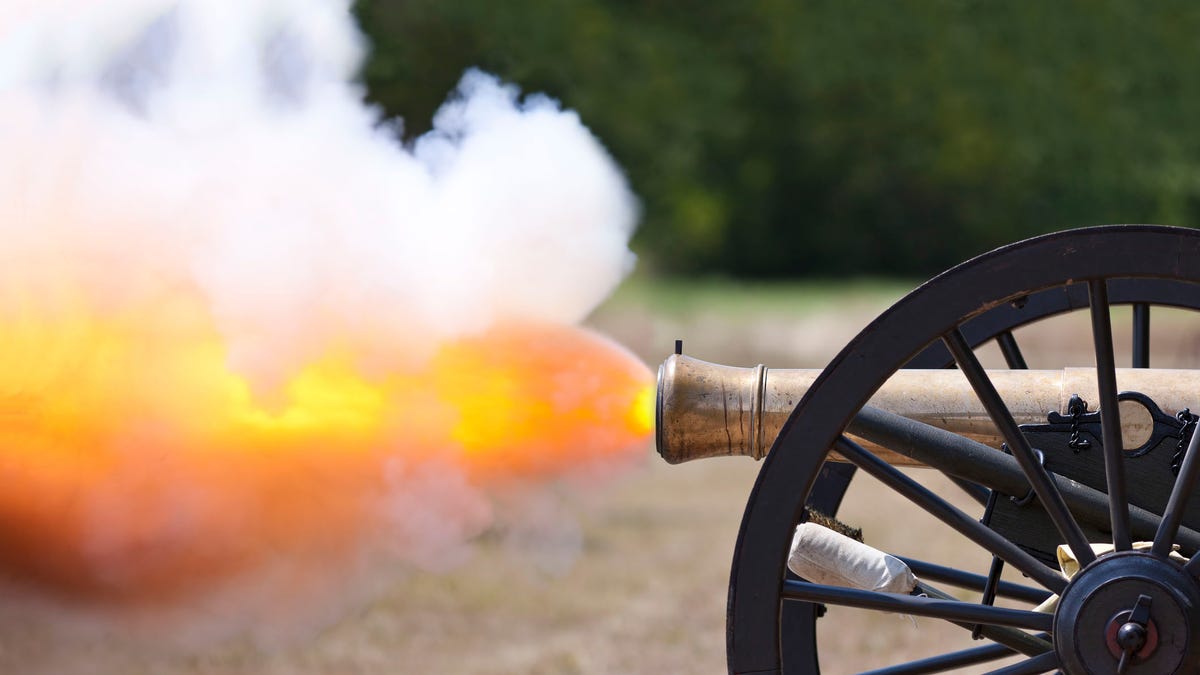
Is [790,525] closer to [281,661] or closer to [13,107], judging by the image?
[13,107]

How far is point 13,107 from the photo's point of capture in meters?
4.59

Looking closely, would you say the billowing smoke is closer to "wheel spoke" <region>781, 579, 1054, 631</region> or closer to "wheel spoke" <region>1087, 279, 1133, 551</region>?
"wheel spoke" <region>781, 579, 1054, 631</region>

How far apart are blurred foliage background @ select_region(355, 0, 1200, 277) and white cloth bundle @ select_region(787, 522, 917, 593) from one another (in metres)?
15.9

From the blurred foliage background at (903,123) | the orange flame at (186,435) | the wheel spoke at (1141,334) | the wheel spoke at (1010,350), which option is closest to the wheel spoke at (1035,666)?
the wheel spoke at (1010,350)

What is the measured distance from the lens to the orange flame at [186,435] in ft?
13.9

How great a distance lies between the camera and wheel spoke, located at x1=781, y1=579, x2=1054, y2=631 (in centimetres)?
267

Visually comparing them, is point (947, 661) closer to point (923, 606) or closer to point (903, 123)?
point (923, 606)

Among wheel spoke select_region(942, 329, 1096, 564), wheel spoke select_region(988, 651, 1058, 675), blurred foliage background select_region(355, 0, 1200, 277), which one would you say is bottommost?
wheel spoke select_region(988, 651, 1058, 675)

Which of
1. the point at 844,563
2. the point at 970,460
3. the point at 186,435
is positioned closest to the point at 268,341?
the point at 186,435

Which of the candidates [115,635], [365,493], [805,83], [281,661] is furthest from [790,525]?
[805,83]

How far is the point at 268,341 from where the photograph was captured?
14.1ft

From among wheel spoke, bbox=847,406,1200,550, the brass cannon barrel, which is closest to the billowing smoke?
the brass cannon barrel

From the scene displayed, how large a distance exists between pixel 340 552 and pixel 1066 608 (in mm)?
2504

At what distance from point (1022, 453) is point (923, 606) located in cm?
31
